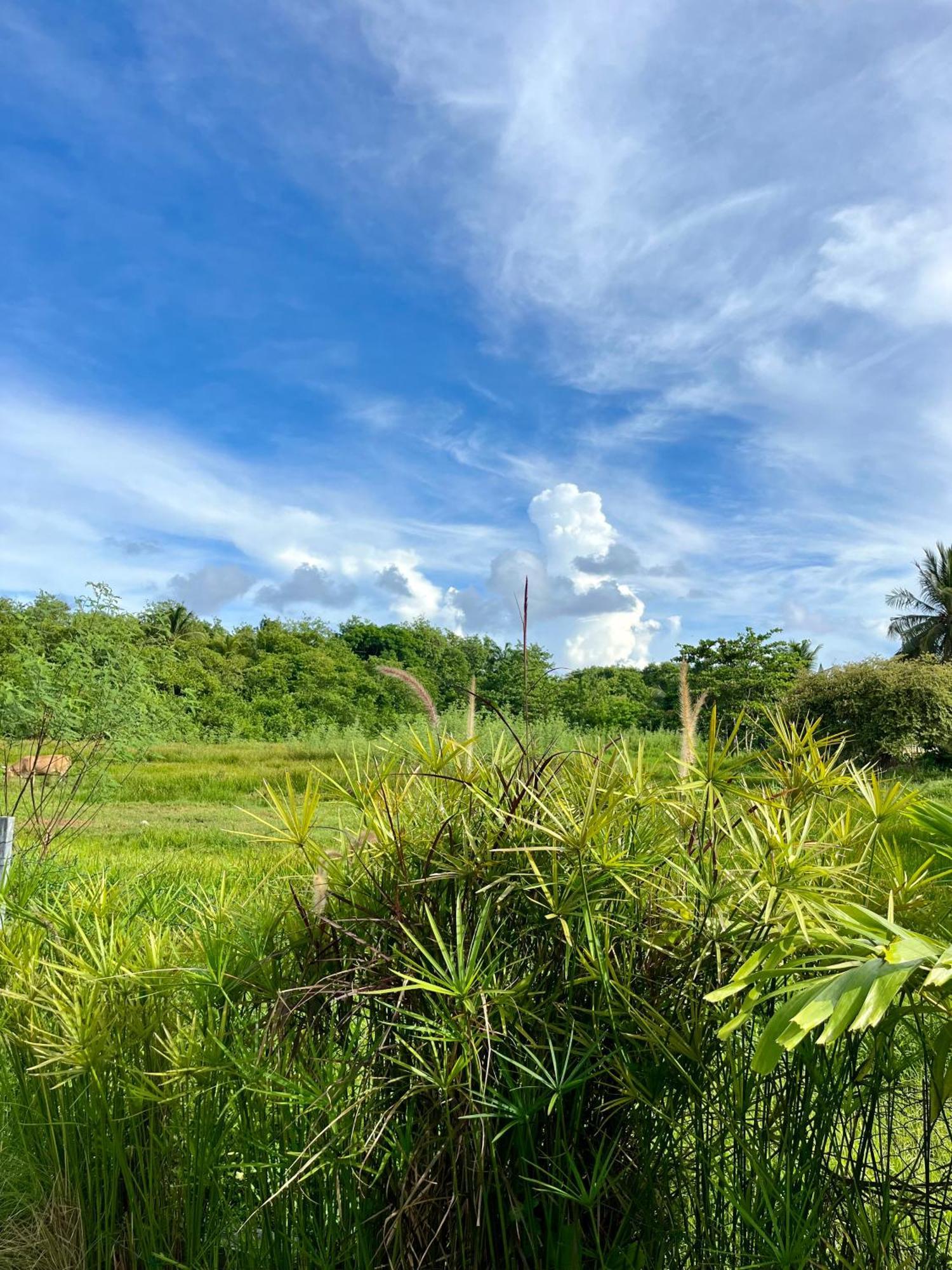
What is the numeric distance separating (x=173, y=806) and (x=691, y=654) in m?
15.3

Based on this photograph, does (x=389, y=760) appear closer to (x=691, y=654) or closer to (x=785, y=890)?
(x=785, y=890)

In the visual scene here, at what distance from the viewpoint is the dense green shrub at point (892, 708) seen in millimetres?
16016

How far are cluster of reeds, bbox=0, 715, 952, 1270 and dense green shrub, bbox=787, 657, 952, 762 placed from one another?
49.3 feet

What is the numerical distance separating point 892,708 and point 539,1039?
16415 mm

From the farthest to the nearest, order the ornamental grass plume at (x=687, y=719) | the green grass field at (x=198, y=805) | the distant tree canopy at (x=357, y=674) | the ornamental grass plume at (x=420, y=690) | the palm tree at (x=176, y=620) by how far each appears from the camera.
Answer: the palm tree at (x=176, y=620) → the distant tree canopy at (x=357, y=674) → the green grass field at (x=198, y=805) → the ornamental grass plume at (x=420, y=690) → the ornamental grass plume at (x=687, y=719)

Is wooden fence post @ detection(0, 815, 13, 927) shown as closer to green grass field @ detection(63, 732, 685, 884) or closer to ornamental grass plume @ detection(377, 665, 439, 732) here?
green grass field @ detection(63, 732, 685, 884)

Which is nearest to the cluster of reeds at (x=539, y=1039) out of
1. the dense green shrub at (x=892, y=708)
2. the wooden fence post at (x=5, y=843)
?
the wooden fence post at (x=5, y=843)

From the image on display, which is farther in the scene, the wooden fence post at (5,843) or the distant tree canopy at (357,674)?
the distant tree canopy at (357,674)

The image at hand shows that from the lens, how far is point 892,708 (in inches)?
634

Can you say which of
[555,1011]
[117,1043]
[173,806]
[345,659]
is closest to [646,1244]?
[555,1011]

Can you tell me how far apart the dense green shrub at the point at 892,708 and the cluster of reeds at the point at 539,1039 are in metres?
Result: 15.0

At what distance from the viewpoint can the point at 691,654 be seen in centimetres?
2331

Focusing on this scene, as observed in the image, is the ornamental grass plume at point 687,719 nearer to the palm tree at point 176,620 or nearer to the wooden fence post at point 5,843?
the wooden fence post at point 5,843

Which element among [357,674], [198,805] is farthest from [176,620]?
[198,805]
